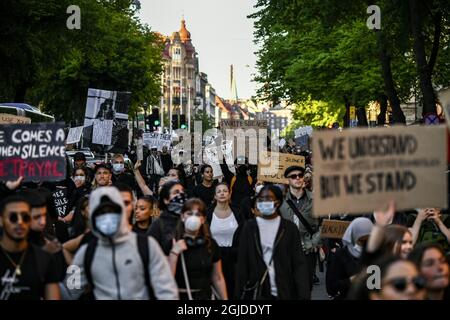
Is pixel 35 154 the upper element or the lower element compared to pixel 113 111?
lower

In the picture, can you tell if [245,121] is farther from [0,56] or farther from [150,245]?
[150,245]

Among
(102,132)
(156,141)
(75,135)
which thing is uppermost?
(156,141)

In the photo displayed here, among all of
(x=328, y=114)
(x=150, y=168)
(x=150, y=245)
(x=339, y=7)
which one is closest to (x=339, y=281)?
(x=150, y=245)

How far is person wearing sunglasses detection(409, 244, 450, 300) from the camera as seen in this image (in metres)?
7.33

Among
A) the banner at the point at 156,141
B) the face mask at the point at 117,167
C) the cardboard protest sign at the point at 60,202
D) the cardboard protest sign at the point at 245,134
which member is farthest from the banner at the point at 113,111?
the banner at the point at 156,141

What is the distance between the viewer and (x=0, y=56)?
30.0 metres

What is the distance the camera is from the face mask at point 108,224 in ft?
24.9

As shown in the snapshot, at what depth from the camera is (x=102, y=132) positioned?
23.2 meters

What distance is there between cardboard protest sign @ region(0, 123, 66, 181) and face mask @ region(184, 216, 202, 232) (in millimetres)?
1543

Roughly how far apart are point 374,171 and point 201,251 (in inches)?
95.8

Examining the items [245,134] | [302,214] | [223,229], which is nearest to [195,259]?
[223,229]

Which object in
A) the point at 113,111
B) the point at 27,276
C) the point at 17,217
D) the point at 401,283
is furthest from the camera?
the point at 113,111

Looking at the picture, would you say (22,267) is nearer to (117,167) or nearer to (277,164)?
(277,164)
